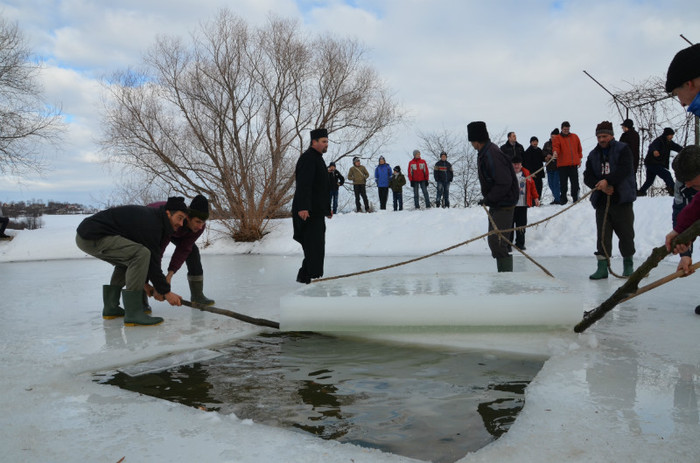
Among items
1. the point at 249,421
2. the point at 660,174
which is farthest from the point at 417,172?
the point at 249,421

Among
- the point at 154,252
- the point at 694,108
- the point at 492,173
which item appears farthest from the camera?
the point at 492,173

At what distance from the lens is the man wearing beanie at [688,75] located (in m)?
2.38

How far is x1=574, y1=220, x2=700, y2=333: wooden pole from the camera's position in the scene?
2.47 meters

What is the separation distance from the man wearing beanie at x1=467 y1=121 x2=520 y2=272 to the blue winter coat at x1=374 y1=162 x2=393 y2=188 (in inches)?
389

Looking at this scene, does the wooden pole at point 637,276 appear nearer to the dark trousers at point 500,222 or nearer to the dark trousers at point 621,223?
the dark trousers at point 500,222

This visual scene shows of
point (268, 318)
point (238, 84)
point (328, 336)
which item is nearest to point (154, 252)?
point (268, 318)

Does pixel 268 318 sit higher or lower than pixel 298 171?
lower

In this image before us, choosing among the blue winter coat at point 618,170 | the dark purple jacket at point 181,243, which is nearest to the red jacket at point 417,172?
the blue winter coat at point 618,170

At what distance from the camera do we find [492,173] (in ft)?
16.6

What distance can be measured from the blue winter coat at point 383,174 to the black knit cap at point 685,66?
12572mm

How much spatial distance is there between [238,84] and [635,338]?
13368 mm

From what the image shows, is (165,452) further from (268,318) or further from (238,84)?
(238,84)

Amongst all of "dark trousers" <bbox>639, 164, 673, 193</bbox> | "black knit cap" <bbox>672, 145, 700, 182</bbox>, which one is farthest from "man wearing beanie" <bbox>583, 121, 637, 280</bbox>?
"dark trousers" <bbox>639, 164, 673, 193</bbox>

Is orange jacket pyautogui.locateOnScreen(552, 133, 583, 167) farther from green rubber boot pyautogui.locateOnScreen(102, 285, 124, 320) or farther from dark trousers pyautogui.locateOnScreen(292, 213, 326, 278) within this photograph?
green rubber boot pyautogui.locateOnScreen(102, 285, 124, 320)
